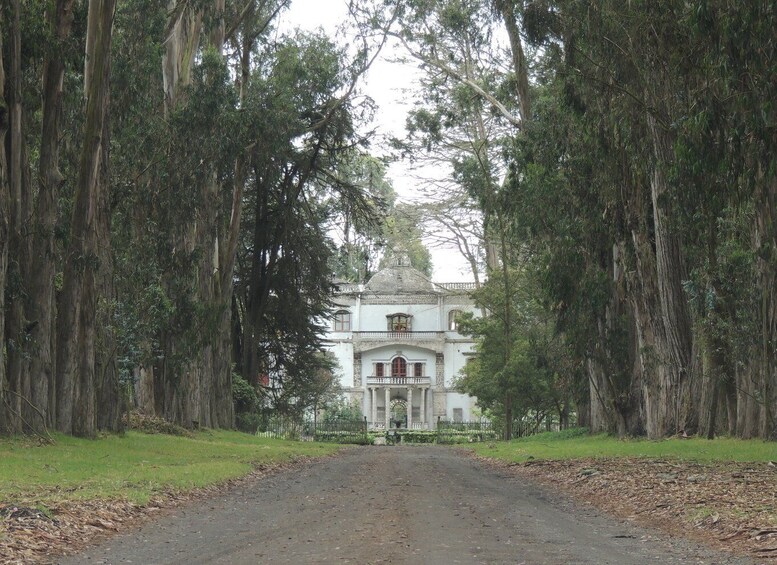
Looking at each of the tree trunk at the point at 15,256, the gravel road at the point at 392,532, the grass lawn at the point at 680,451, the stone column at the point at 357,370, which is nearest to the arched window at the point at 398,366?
the stone column at the point at 357,370

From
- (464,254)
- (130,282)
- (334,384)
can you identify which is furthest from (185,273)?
(334,384)

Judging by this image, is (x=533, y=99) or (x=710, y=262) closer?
(x=710, y=262)

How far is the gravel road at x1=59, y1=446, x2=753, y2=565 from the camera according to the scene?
697 cm

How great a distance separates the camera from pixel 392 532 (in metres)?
8.09

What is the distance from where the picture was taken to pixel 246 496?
11.8 metres

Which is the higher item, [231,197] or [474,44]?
[474,44]

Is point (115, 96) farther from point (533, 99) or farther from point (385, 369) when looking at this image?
point (385, 369)

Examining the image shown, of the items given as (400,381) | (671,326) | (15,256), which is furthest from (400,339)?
(15,256)

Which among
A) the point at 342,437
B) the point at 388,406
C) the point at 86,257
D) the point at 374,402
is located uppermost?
the point at 86,257

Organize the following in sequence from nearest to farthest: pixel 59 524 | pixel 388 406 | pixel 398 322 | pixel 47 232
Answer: pixel 59 524
pixel 47 232
pixel 388 406
pixel 398 322

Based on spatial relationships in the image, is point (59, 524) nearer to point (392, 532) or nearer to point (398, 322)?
point (392, 532)

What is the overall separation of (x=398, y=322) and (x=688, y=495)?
187ft

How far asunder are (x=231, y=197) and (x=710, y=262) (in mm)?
16534

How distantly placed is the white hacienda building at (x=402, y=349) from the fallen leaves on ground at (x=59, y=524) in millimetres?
56054
